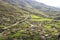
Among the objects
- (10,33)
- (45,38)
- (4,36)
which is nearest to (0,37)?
(4,36)

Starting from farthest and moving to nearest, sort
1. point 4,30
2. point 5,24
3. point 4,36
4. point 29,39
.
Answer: point 5,24, point 4,30, point 4,36, point 29,39

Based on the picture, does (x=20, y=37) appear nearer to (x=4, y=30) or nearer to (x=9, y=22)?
(x=4, y=30)

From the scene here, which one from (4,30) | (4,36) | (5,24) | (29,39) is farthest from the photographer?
(5,24)

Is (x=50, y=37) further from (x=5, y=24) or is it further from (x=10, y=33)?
(x=5, y=24)

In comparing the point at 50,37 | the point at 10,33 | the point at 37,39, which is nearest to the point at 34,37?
the point at 37,39

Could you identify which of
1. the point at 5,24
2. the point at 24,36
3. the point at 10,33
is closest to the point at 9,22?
the point at 5,24

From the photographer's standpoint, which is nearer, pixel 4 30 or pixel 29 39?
pixel 29 39

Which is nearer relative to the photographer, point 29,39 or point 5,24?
point 29,39

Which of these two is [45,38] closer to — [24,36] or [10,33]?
[24,36]
